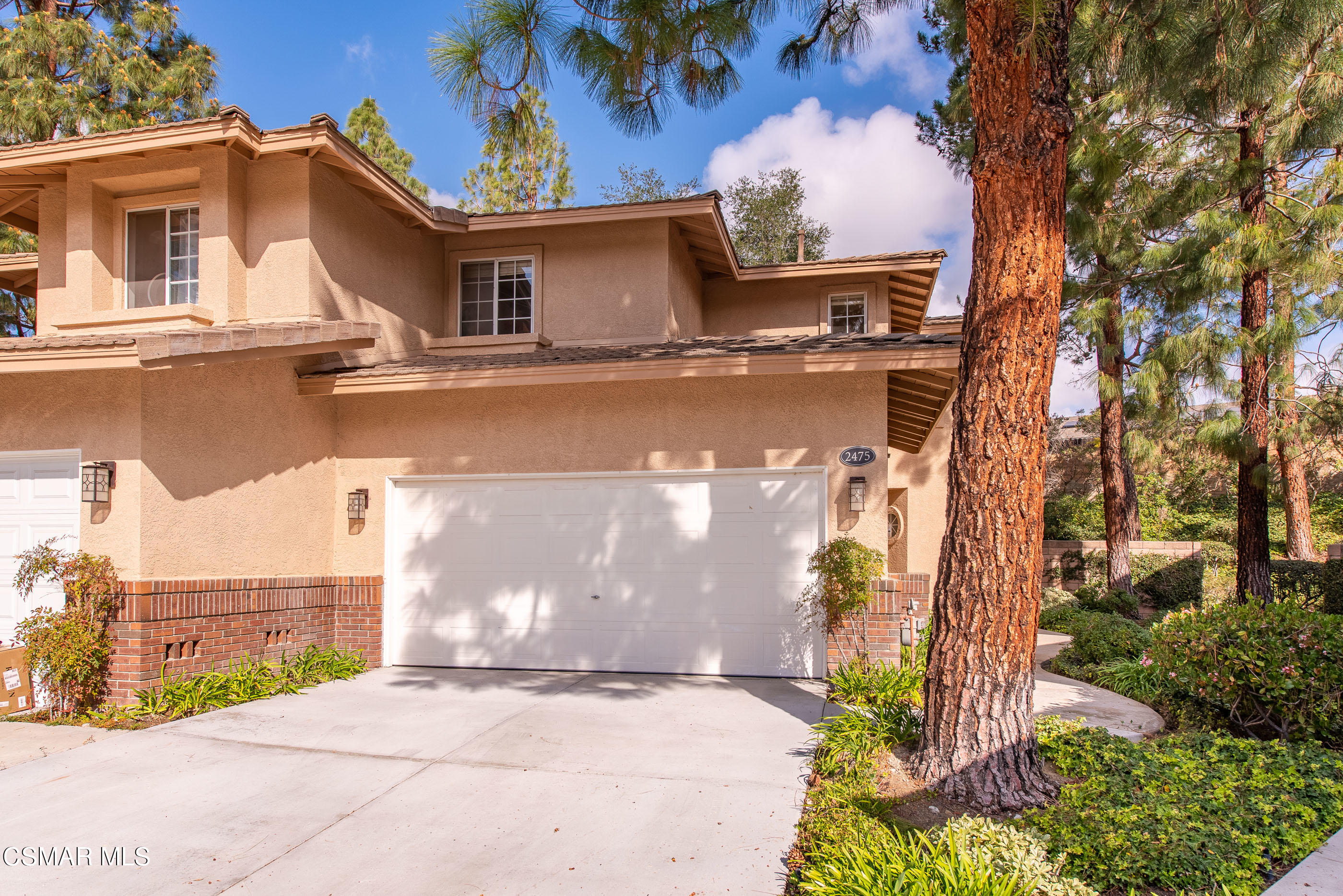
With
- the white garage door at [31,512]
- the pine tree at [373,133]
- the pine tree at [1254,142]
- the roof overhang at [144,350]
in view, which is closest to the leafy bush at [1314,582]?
the pine tree at [1254,142]

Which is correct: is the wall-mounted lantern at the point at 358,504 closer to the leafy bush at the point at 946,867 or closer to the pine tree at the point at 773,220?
the leafy bush at the point at 946,867

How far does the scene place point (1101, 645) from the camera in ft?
31.3

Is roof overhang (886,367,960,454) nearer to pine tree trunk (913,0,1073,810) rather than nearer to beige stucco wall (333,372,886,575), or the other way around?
beige stucco wall (333,372,886,575)

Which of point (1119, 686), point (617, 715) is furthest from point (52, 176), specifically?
point (1119, 686)

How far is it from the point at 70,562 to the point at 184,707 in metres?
1.56

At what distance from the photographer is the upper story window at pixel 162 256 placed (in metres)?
9.33

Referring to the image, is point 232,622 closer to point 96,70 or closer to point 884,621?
point 884,621

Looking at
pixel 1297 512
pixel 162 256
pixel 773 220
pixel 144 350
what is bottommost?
pixel 1297 512

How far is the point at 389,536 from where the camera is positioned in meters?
9.23

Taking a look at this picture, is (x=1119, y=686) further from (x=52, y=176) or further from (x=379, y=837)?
(x=52, y=176)

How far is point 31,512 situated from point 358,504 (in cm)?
289

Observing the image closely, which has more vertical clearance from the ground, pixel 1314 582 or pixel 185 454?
pixel 185 454

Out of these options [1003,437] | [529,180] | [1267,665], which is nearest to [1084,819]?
[1003,437]

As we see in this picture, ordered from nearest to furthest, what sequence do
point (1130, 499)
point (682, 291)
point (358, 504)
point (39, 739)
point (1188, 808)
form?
point (1188, 808), point (39, 739), point (358, 504), point (682, 291), point (1130, 499)
